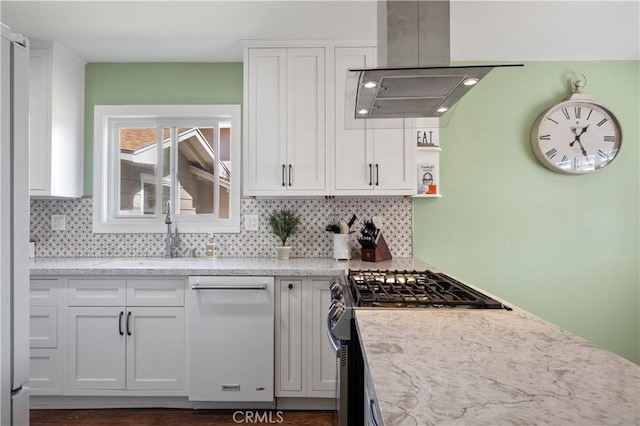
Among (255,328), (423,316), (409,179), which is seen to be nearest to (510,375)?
(423,316)

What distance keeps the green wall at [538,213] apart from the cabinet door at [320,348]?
3.04 ft

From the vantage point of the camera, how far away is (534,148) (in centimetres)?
266

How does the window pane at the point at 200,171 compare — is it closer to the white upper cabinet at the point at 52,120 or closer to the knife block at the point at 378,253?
the white upper cabinet at the point at 52,120

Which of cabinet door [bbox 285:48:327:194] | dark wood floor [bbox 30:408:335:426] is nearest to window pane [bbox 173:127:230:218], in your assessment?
cabinet door [bbox 285:48:327:194]

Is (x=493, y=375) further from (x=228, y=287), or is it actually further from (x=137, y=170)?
(x=137, y=170)

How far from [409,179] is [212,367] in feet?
5.78

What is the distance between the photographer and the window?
2.78m

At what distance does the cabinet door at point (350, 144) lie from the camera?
2385mm

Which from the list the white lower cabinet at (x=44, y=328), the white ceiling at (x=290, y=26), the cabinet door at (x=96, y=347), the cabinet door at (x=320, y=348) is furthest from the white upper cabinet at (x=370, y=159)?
the white lower cabinet at (x=44, y=328)

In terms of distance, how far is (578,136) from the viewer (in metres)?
2.62

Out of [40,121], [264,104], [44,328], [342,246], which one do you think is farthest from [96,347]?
[264,104]

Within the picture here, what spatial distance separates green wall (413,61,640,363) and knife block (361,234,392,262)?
1.18 feet

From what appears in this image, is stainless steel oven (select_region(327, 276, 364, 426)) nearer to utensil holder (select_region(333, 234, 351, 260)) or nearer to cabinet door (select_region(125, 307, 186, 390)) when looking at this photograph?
utensil holder (select_region(333, 234, 351, 260))

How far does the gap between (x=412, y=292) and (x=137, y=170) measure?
8.09ft
